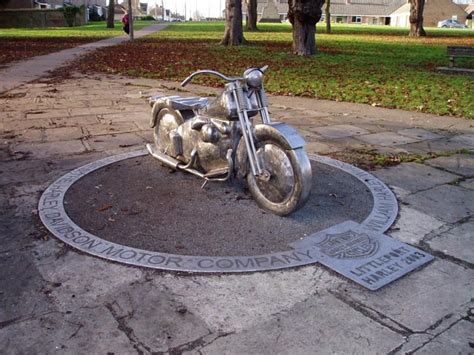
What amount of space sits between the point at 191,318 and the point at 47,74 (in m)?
11.5

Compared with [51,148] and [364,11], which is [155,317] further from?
[364,11]

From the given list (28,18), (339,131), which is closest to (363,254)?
(339,131)

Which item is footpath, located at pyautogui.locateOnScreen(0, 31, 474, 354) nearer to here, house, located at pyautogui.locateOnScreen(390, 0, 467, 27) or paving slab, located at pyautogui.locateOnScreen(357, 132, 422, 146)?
paving slab, located at pyautogui.locateOnScreen(357, 132, 422, 146)

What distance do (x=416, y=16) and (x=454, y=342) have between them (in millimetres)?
34937

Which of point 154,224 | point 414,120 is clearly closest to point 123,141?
point 154,224

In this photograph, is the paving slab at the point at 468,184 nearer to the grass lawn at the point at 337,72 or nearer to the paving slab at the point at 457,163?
the paving slab at the point at 457,163

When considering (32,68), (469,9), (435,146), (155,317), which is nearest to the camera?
(155,317)

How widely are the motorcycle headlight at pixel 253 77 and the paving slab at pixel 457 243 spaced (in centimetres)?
170

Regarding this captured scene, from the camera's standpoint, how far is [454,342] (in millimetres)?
2264

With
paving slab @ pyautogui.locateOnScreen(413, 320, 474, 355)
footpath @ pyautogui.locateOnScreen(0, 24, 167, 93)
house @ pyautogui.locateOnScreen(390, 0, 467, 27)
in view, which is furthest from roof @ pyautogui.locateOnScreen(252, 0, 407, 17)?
paving slab @ pyautogui.locateOnScreen(413, 320, 474, 355)

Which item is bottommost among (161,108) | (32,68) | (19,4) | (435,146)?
(435,146)

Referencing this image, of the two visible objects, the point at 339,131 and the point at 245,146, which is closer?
the point at 245,146

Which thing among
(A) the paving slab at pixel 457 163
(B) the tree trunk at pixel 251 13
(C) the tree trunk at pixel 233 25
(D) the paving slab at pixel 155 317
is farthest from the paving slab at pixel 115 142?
(B) the tree trunk at pixel 251 13

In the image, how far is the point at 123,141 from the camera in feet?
Result: 19.2
